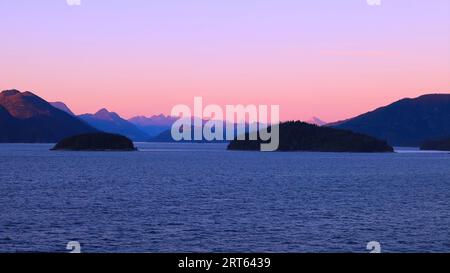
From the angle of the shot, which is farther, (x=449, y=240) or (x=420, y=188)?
(x=420, y=188)

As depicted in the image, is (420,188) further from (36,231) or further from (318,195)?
(36,231)

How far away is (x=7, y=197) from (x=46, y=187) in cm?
2313

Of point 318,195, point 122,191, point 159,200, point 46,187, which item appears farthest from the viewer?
point 46,187

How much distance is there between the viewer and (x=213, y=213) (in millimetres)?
75875

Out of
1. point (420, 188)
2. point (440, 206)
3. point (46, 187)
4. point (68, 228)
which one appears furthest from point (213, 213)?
point (420, 188)

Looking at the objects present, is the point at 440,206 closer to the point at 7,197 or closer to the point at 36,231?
the point at 36,231

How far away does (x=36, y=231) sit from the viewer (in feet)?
194
